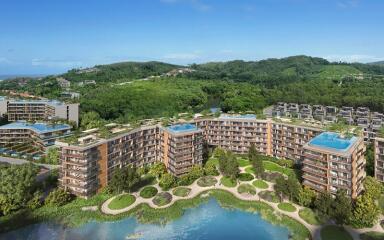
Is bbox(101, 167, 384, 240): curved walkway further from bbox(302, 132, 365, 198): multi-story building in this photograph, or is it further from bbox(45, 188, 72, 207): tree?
bbox(45, 188, 72, 207): tree

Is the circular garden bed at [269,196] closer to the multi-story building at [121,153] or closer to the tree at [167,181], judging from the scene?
the multi-story building at [121,153]

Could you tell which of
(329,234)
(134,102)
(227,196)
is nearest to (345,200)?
(329,234)

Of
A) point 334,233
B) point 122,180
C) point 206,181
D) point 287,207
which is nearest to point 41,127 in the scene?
point 122,180

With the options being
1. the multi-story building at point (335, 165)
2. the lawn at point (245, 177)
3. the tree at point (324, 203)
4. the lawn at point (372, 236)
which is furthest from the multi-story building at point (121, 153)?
the lawn at point (372, 236)

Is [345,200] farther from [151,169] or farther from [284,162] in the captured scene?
[151,169]

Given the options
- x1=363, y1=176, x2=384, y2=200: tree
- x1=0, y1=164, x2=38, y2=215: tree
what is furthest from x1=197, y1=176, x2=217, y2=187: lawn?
x1=0, y1=164, x2=38, y2=215: tree

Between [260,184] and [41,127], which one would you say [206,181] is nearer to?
[260,184]
